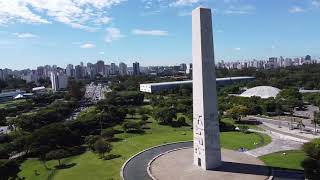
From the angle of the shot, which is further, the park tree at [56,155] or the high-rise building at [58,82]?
the high-rise building at [58,82]

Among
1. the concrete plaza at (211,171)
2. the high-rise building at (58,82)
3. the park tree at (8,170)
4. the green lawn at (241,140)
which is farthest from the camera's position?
the high-rise building at (58,82)

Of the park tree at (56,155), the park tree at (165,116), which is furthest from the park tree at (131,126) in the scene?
the park tree at (56,155)

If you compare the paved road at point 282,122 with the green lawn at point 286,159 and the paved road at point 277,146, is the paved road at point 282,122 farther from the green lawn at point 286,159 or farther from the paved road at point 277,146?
the green lawn at point 286,159

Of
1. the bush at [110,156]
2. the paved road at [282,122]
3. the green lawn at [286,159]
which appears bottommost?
the bush at [110,156]

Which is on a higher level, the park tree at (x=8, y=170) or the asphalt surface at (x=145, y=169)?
the park tree at (x=8, y=170)

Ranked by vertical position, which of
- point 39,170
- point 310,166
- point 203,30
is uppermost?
point 203,30

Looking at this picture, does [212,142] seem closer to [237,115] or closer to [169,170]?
[169,170]

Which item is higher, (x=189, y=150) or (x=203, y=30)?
(x=203, y=30)

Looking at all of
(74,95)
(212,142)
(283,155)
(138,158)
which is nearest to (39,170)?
(138,158)
